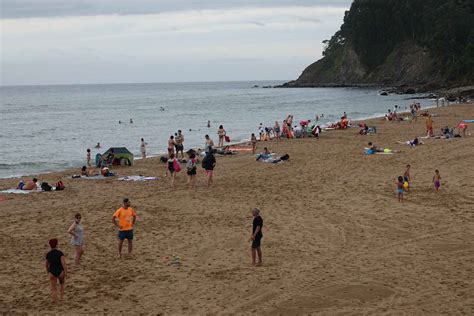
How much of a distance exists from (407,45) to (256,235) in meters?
107

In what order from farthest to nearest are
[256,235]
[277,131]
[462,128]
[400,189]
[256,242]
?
[277,131]
[462,128]
[400,189]
[256,242]
[256,235]

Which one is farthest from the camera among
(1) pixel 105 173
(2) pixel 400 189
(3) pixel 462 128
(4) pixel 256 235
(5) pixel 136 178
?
(3) pixel 462 128

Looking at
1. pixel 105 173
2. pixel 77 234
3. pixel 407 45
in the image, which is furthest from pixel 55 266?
pixel 407 45

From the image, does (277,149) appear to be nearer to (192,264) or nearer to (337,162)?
(337,162)

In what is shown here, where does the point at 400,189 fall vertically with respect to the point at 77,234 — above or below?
below

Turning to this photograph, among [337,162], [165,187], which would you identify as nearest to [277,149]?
[337,162]

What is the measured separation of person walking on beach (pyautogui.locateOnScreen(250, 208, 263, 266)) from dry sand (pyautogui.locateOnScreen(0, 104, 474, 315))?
0.80 ft

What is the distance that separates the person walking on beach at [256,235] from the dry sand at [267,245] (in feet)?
0.80

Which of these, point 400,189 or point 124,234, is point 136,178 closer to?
point 400,189

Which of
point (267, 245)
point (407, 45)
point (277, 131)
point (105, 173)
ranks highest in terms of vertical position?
point (407, 45)

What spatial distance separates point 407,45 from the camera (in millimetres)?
111125

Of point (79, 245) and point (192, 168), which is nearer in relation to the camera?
point (79, 245)

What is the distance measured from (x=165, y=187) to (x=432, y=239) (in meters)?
9.62

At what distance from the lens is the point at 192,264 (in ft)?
38.6
